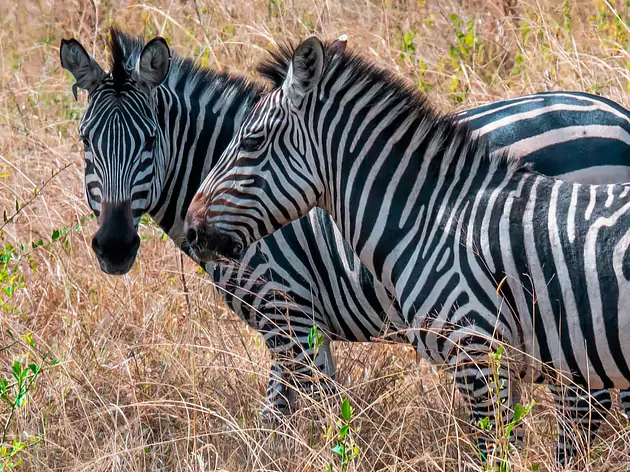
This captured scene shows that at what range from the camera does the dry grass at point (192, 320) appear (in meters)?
4.28

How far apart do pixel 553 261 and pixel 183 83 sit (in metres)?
2.46

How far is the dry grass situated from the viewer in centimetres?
428

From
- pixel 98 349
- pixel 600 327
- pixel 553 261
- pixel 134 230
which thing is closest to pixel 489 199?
pixel 553 261

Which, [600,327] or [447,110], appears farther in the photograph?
[447,110]

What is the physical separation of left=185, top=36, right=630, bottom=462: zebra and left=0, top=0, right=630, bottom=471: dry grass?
1.33 feet

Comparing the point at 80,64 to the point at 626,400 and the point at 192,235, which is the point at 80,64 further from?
the point at 626,400

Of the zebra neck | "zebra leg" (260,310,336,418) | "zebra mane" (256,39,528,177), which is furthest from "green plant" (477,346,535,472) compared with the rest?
the zebra neck

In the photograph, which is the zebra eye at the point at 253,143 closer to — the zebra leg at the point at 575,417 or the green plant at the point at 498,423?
the green plant at the point at 498,423

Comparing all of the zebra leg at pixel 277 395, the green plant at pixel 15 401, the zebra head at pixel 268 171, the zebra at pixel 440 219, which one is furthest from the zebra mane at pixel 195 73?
the green plant at pixel 15 401

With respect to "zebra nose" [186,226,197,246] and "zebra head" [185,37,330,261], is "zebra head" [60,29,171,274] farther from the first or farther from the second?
"zebra head" [185,37,330,261]

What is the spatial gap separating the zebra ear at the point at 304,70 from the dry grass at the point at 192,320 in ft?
4.11

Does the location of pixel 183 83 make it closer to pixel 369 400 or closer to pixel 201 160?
pixel 201 160

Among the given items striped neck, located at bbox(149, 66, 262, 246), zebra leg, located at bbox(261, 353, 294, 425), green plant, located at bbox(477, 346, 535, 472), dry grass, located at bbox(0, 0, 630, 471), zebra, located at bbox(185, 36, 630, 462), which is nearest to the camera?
green plant, located at bbox(477, 346, 535, 472)

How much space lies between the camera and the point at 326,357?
479 centimetres
